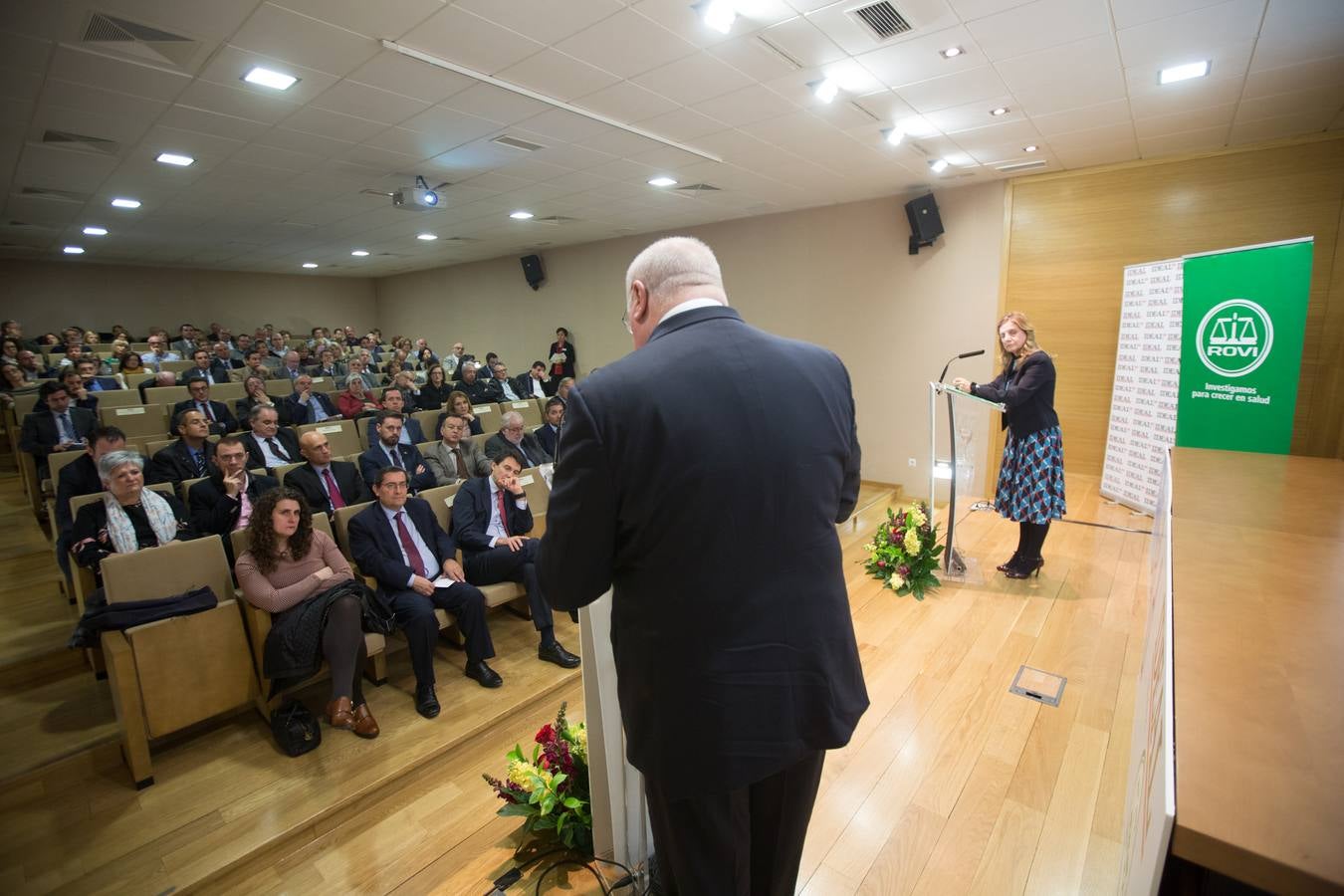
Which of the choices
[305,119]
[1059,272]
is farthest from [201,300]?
[1059,272]

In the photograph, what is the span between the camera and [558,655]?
311cm

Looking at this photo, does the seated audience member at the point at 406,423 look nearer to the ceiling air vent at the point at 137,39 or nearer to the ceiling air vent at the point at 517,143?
the ceiling air vent at the point at 517,143

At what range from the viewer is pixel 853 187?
6.07 meters

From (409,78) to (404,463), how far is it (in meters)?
2.33

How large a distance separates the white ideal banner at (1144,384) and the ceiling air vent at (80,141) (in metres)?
7.71

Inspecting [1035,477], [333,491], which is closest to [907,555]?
[1035,477]

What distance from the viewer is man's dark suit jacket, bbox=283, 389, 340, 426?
6.09 meters

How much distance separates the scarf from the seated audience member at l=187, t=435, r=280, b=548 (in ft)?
0.40

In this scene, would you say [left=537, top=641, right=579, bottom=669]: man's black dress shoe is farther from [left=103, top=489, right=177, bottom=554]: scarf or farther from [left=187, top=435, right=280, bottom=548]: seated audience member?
[left=103, top=489, right=177, bottom=554]: scarf

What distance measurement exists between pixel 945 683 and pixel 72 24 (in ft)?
15.7

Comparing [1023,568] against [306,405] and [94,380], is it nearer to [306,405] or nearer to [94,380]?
[306,405]

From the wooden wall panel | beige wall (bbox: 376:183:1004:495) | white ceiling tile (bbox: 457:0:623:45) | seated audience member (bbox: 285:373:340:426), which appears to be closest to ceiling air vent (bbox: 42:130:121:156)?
seated audience member (bbox: 285:373:340:426)

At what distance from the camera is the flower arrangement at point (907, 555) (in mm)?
3592

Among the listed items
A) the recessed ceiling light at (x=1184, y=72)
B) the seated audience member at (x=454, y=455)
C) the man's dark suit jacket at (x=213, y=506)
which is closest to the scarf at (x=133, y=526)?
the man's dark suit jacket at (x=213, y=506)
